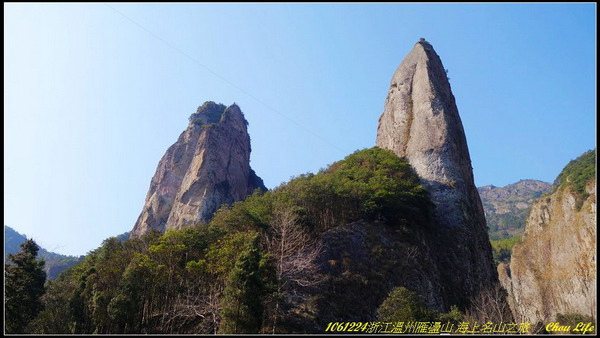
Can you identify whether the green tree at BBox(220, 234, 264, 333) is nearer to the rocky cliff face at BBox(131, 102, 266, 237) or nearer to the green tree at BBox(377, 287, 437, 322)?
the green tree at BBox(377, 287, 437, 322)

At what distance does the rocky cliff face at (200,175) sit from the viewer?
58594 millimetres

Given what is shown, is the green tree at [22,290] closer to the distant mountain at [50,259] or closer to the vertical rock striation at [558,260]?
the vertical rock striation at [558,260]

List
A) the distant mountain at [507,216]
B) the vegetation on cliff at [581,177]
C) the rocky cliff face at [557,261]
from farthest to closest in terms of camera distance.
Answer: the distant mountain at [507,216]
the vegetation on cliff at [581,177]
the rocky cliff face at [557,261]

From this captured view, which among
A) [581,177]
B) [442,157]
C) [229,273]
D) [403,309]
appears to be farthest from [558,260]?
[229,273]

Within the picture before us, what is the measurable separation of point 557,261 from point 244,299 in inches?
2399

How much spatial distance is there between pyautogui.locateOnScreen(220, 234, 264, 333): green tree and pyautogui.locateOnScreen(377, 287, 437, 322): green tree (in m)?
5.70

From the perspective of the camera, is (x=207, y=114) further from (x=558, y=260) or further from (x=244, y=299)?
(x=244, y=299)

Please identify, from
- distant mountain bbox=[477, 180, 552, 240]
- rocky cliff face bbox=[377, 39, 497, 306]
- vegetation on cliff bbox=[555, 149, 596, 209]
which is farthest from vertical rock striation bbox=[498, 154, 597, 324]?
distant mountain bbox=[477, 180, 552, 240]

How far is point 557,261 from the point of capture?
206ft

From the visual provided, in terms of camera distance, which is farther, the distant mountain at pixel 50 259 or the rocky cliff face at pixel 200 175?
the distant mountain at pixel 50 259

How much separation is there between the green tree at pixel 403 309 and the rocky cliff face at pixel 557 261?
122 feet

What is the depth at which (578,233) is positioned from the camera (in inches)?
2328

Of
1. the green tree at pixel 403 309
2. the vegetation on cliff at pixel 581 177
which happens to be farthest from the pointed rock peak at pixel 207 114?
the green tree at pixel 403 309

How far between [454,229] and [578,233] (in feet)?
122
